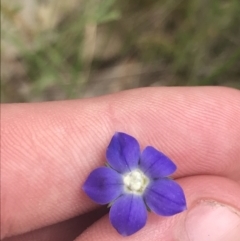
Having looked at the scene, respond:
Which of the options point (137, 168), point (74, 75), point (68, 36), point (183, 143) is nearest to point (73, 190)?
point (137, 168)

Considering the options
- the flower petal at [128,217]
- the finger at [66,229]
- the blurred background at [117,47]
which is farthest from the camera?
the blurred background at [117,47]

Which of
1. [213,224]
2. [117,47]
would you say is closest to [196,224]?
[213,224]

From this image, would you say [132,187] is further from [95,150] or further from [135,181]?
[95,150]

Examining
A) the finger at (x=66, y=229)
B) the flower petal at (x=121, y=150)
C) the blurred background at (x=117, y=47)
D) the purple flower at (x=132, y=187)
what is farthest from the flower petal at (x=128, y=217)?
the blurred background at (x=117, y=47)

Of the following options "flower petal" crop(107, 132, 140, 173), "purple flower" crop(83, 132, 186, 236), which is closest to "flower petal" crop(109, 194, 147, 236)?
"purple flower" crop(83, 132, 186, 236)

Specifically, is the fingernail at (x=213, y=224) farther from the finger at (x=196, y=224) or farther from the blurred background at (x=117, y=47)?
the blurred background at (x=117, y=47)

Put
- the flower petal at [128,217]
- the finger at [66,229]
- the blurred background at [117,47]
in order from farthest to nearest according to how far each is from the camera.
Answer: the blurred background at [117,47] → the finger at [66,229] → the flower petal at [128,217]
